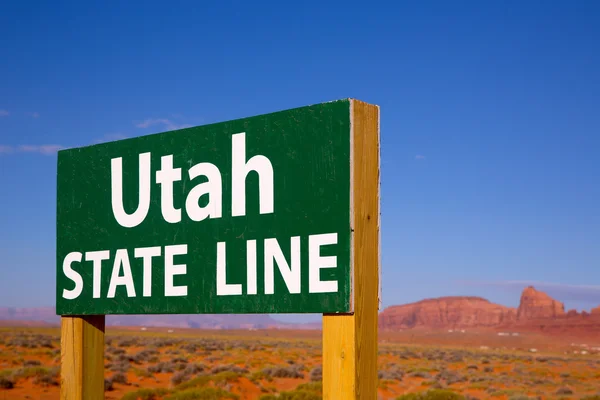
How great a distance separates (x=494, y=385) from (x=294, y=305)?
29259 millimetres

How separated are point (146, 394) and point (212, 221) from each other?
56.9ft

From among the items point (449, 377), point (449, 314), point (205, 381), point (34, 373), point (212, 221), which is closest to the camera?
point (212, 221)

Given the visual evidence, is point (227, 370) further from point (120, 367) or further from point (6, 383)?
point (6, 383)

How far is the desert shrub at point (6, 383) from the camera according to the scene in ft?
69.4

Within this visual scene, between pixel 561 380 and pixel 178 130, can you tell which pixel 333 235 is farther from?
pixel 561 380

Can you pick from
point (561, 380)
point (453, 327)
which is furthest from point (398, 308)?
point (561, 380)

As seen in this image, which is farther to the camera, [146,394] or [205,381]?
[205,381]

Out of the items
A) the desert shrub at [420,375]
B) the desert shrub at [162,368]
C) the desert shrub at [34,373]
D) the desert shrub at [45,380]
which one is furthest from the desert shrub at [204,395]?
the desert shrub at [420,375]

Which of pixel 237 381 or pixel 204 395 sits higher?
pixel 204 395

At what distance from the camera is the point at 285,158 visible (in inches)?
165

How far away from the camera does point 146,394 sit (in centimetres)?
2052

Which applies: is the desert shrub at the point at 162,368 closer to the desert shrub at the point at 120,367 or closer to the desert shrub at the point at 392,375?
the desert shrub at the point at 120,367

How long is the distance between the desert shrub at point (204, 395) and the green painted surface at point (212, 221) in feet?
49.3

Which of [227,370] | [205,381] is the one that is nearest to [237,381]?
[205,381]
